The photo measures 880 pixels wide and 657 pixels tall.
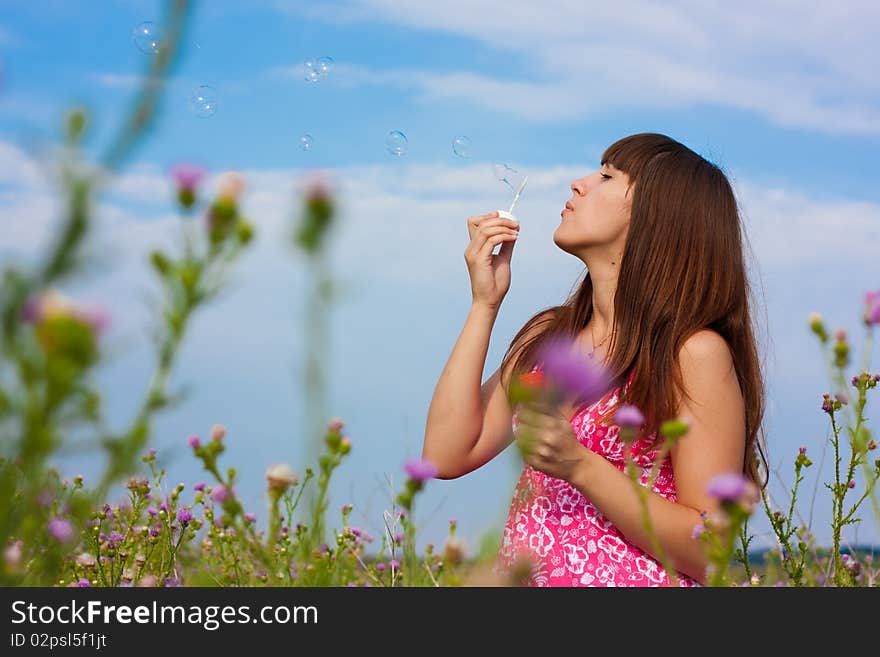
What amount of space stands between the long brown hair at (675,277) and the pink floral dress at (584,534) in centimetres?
10

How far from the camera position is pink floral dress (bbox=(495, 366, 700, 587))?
8.70ft

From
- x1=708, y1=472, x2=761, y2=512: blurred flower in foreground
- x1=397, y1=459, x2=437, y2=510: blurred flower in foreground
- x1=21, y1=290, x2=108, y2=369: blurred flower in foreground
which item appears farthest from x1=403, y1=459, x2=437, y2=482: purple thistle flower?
x1=21, y1=290, x2=108, y2=369: blurred flower in foreground

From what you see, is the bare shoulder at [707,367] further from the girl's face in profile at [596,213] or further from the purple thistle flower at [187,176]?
the purple thistle flower at [187,176]

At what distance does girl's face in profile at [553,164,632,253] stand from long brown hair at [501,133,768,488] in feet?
0.11

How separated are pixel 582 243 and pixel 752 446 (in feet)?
2.64

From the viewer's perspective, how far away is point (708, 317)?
112 inches

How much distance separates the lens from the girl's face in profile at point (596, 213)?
287 cm

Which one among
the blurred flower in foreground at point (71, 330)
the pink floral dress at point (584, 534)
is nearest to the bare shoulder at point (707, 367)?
the pink floral dress at point (584, 534)

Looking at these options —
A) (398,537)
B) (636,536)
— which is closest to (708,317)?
(636,536)

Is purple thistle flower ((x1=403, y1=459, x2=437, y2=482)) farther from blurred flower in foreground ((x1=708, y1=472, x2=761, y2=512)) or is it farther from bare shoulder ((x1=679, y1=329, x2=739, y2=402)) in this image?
bare shoulder ((x1=679, y1=329, x2=739, y2=402))

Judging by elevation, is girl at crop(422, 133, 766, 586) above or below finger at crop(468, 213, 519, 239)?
below

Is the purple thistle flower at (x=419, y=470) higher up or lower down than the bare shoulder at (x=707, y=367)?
lower down
